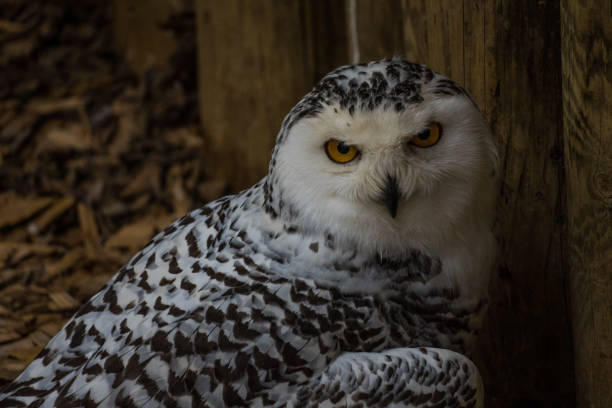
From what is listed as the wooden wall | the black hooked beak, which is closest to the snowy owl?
the black hooked beak

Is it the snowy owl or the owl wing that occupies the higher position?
the snowy owl

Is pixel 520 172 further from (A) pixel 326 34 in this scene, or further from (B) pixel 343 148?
(A) pixel 326 34

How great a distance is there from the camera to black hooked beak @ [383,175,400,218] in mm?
2369

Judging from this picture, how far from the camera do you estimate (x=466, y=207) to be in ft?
8.41

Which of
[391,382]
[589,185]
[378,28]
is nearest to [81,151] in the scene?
[378,28]

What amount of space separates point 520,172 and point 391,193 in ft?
2.34

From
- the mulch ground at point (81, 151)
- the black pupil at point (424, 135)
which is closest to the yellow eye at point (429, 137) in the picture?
the black pupil at point (424, 135)

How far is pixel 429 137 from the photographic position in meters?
2.43

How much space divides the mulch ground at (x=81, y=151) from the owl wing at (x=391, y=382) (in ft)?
6.17

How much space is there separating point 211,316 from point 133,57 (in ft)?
12.1

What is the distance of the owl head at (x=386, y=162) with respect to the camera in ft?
7.75

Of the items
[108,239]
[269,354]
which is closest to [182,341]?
[269,354]

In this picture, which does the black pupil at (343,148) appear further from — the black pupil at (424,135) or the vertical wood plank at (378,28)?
the vertical wood plank at (378,28)

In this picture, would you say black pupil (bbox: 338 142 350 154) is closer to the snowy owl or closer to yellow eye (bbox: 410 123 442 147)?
the snowy owl
